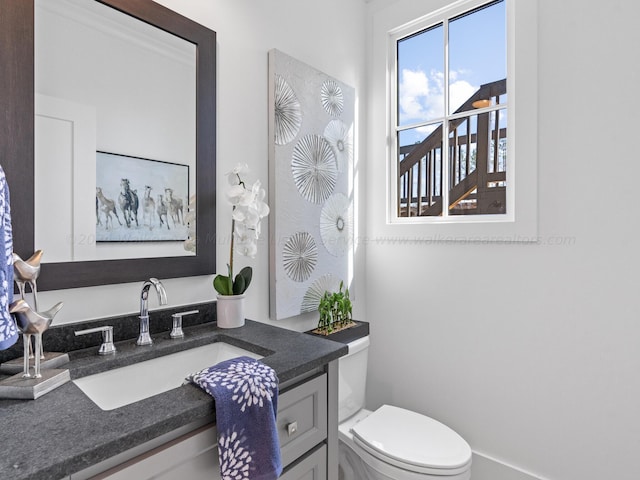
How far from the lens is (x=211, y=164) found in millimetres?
1281

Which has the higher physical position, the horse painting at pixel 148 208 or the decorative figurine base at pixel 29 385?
the horse painting at pixel 148 208

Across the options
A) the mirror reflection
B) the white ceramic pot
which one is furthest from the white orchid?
the mirror reflection

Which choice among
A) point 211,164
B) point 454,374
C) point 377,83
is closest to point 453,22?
point 377,83

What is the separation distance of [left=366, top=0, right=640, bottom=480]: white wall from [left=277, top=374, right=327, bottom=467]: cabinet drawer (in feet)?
3.23

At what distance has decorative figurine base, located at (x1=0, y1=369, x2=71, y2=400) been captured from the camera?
2.32 feet

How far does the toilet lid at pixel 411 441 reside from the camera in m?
1.25

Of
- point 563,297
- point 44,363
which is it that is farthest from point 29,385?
point 563,297

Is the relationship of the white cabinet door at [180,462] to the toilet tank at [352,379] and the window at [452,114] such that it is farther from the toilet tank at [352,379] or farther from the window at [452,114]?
the window at [452,114]

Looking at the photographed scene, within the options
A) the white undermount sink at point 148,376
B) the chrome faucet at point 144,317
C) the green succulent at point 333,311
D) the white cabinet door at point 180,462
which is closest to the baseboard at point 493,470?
the green succulent at point 333,311

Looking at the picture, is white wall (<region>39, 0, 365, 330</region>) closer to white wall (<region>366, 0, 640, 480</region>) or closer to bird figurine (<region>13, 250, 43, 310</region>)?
bird figurine (<region>13, 250, 43, 310</region>)

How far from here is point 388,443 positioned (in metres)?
1.36

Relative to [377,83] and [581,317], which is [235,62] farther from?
[581,317]

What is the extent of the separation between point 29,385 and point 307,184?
119 cm

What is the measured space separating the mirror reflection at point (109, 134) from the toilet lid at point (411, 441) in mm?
984
